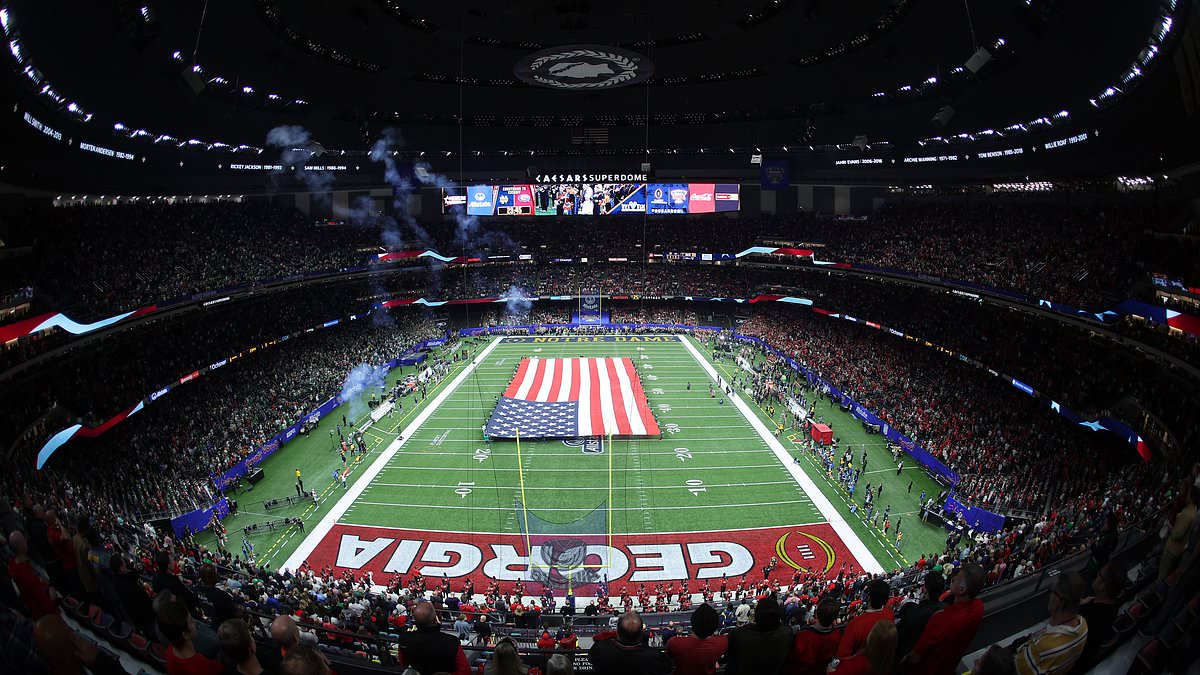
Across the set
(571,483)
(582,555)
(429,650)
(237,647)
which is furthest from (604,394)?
(237,647)

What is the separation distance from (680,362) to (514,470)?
20.4m

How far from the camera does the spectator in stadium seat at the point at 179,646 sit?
154 inches

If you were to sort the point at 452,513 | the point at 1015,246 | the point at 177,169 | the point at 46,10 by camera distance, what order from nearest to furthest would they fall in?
the point at 46,10 < the point at 452,513 < the point at 1015,246 < the point at 177,169

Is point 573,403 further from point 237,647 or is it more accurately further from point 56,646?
point 56,646

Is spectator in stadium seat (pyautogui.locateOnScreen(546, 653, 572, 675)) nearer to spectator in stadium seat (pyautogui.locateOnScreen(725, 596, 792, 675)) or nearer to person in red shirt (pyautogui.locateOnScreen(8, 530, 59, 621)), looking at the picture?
spectator in stadium seat (pyautogui.locateOnScreen(725, 596, 792, 675))

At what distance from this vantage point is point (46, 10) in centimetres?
1386

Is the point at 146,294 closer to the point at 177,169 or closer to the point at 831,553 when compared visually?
the point at 177,169

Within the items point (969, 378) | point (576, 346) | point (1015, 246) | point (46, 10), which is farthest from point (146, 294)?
point (1015, 246)

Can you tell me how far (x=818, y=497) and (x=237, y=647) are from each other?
2263 cm

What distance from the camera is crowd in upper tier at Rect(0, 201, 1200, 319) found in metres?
23.4

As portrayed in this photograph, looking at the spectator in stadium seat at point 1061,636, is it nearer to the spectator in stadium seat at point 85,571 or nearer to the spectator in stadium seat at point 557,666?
the spectator in stadium seat at point 557,666

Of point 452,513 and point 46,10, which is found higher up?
point 46,10

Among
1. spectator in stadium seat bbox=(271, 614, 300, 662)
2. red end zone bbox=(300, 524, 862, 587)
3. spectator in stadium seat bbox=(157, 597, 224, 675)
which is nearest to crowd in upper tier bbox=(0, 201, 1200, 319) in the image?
red end zone bbox=(300, 524, 862, 587)

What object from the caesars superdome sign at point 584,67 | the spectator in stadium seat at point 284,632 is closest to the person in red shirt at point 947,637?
the spectator in stadium seat at point 284,632
